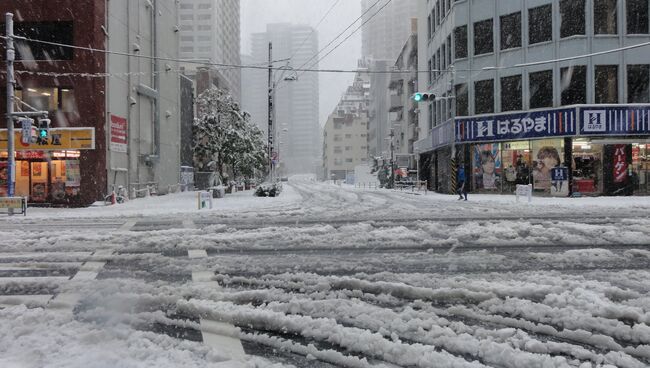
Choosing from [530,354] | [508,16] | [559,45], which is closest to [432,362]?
[530,354]

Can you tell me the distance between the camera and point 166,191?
3397cm

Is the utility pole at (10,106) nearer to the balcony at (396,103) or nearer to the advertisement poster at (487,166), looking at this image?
the advertisement poster at (487,166)

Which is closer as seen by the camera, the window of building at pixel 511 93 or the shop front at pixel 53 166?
the shop front at pixel 53 166

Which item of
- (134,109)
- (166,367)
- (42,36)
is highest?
(42,36)

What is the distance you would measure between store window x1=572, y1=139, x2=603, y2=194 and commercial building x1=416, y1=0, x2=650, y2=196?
5 centimetres

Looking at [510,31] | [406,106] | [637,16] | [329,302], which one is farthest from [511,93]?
[406,106]

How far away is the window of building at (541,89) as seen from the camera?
29016 mm

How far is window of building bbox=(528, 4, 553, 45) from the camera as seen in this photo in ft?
95.9

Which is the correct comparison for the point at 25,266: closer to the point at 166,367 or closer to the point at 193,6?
the point at 166,367

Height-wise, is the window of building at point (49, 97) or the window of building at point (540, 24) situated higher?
the window of building at point (540, 24)

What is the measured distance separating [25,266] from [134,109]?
22547 mm

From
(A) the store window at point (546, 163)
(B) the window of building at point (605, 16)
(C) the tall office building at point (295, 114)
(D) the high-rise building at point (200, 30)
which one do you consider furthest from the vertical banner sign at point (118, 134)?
(D) the high-rise building at point (200, 30)

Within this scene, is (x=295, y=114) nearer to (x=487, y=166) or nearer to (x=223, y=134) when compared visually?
(x=223, y=134)

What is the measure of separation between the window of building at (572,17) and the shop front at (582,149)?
4.75m
